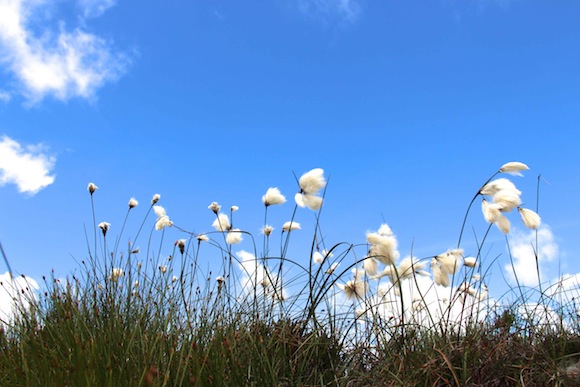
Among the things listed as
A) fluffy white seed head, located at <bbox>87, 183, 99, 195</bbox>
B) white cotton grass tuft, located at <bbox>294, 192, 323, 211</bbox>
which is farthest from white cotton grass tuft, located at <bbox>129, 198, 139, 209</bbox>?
white cotton grass tuft, located at <bbox>294, 192, 323, 211</bbox>

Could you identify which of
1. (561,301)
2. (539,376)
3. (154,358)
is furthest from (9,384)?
(561,301)

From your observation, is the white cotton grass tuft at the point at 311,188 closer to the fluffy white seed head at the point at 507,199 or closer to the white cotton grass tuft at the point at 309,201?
the white cotton grass tuft at the point at 309,201

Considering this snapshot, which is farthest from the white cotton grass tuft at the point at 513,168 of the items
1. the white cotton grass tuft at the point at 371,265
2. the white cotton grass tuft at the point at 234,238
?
the white cotton grass tuft at the point at 234,238

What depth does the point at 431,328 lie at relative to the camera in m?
4.16

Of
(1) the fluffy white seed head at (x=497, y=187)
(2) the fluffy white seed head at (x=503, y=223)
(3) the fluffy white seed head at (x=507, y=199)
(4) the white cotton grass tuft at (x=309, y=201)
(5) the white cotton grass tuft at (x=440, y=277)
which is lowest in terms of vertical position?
(5) the white cotton grass tuft at (x=440, y=277)

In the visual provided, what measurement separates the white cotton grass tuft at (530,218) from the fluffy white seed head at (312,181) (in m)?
1.41

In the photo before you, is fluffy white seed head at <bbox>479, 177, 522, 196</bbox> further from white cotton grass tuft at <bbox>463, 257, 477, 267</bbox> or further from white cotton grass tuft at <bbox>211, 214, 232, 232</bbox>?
white cotton grass tuft at <bbox>211, 214, 232, 232</bbox>

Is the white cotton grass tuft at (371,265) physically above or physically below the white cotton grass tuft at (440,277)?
above

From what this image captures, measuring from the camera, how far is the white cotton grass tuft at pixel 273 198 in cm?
449

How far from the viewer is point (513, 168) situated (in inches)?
149

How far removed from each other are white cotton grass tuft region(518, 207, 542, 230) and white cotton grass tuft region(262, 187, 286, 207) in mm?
1833

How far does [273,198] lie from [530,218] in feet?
6.42

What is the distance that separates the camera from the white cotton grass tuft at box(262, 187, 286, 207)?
14.7ft

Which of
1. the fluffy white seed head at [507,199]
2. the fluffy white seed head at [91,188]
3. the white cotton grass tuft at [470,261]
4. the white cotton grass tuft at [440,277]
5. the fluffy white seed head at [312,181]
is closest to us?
the fluffy white seed head at [507,199]
